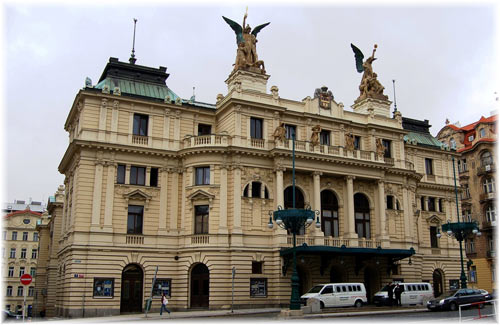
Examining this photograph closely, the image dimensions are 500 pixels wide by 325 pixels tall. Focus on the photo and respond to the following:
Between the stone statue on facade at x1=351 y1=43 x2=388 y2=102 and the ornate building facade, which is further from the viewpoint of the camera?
the stone statue on facade at x1=351 y1=43 x2=388 y2=102

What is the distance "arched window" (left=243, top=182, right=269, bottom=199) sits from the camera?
40.2 meters

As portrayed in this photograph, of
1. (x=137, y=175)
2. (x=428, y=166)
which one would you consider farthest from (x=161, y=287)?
(x=428, y=166)

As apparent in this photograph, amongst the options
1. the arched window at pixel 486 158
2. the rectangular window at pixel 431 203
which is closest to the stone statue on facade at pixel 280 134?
the rectangular window at pixel 431 203

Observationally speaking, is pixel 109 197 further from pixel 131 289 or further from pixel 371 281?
pixel 371 281

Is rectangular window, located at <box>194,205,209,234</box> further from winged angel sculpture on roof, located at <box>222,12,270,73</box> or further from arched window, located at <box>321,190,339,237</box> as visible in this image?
winged angel sculpture on roof, located at <box>222,12,270,73</box>

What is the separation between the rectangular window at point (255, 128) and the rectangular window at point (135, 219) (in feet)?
34.9

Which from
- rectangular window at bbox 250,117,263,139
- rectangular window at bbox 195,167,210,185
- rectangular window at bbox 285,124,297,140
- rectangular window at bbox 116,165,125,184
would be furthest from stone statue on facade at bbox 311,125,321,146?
rectangular window at bbox 116,165,125,184

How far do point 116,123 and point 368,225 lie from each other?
23156 millimetres

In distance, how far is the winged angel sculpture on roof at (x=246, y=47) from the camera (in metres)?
43.7

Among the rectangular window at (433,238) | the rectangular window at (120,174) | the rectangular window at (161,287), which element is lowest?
the rectangular window at (161,287)

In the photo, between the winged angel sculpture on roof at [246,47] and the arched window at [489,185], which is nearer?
the winged angel sculpture on roof at [246,47]

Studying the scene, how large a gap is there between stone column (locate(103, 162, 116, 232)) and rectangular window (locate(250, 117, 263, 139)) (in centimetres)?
1126

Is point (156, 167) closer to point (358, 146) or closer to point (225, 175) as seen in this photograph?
point (225, 175)

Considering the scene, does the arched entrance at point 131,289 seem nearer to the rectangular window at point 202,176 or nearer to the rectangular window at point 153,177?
the rectangular window at point 153,177
